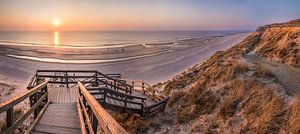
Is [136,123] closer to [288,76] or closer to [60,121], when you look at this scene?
[60,121]

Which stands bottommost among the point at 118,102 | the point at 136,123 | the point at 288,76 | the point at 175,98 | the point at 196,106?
the point at 136,123

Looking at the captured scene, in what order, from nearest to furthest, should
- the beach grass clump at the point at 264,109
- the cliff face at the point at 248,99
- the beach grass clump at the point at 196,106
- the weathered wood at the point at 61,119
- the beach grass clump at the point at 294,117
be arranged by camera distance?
the weathered wood at the point at 61,119 → the beach grass clump at the point at 294,117 → the beach grass clump at the point at 264,109 → the cliff face at the point at 248,99 → the beach grass clump at the point at 196,106

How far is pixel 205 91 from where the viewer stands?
13.9 metres

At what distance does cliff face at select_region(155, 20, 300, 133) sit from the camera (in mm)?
8930

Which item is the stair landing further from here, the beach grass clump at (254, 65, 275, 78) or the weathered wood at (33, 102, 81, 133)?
the beach grass clump at (254, 65, 275, 78)

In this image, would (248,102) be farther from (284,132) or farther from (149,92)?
(149,92)

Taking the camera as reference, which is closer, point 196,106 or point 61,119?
point 61,119

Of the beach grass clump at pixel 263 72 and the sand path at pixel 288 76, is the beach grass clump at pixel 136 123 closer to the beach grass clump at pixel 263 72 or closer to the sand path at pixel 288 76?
the beach grass clump at pixel 263 72

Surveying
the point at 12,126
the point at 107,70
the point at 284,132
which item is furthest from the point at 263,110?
the point at 107,70

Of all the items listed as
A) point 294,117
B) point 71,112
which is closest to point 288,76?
point 294,117

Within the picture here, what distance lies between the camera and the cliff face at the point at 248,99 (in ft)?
29.3

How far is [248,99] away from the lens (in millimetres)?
11016

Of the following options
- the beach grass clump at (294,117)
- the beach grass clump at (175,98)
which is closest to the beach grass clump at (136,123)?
the beach grass clump at (175,98)

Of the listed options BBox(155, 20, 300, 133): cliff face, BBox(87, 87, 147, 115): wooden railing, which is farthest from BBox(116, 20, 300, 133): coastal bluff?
BBox(87, 87, 147, 115): wooden railing
